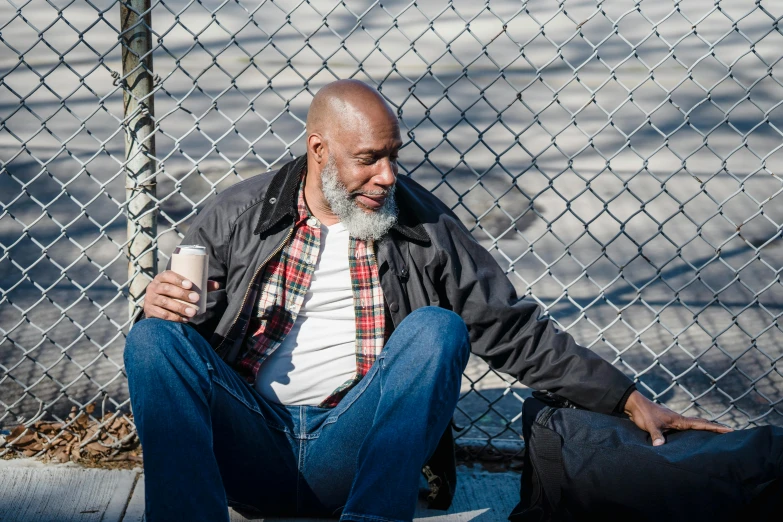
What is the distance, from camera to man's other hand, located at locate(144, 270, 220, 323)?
2.29m

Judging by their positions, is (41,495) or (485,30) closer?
(41,495)

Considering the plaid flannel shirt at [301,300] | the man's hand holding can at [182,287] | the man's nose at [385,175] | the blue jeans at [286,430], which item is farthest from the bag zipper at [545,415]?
the man's hand holding can at [182,287]

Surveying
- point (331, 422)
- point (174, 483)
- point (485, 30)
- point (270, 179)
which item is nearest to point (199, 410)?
point (174, 483)

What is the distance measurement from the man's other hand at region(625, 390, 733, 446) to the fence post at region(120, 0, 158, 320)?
1.71 metres

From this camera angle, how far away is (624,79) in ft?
32.3

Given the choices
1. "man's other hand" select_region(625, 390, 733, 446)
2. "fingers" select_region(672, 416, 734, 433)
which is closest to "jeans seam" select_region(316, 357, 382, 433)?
"man's other hand" select_region(625, 390, 733, 446)

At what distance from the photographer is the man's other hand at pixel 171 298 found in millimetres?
2295

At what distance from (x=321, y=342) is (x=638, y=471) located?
1.06 metres

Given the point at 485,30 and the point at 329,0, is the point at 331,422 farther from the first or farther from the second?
the point at 329,0

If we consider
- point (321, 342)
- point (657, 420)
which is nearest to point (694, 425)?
point (657, 420)

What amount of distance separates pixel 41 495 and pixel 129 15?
1.64 metres

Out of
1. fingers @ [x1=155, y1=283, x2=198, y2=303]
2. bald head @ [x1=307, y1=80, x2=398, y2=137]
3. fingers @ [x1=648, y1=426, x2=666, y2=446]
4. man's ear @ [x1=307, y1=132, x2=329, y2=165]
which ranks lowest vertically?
fingers @ [x1=648, y1=426, x2=666, y2=446]

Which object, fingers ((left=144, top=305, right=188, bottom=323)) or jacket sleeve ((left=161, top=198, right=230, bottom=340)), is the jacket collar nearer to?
jacket sleeve ((left=161, top=198, right=230, bottom=340))

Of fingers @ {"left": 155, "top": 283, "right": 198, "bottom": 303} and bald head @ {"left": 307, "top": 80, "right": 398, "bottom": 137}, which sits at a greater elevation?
bald head @ {"left": 307, "top": 80, "right": 398, "bottom": 137}
